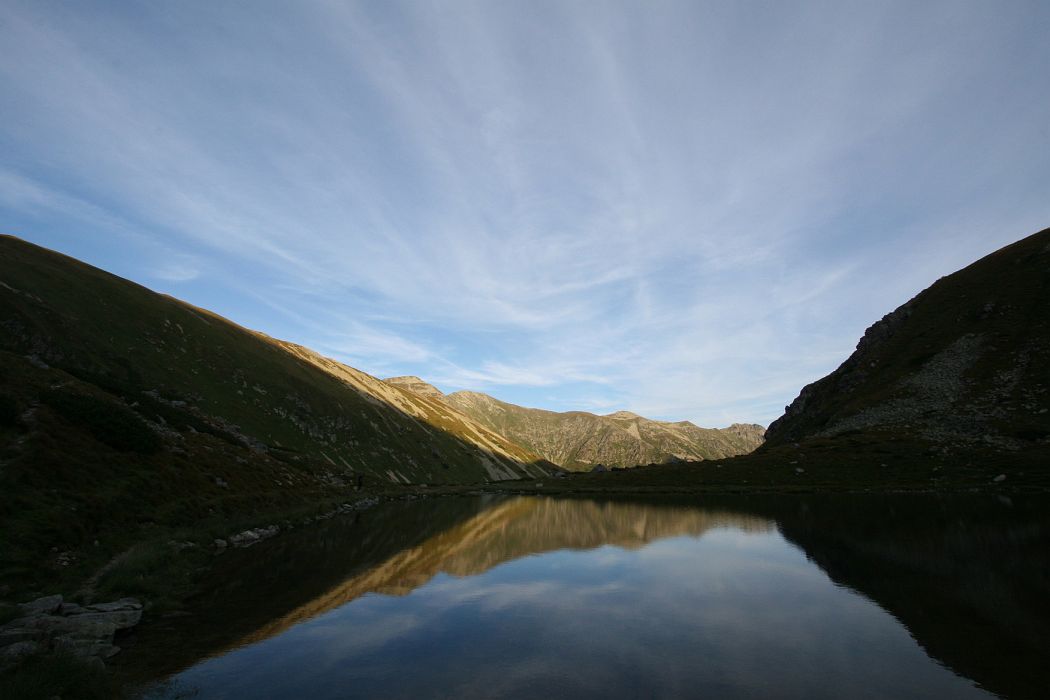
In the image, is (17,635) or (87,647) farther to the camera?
(87,647)

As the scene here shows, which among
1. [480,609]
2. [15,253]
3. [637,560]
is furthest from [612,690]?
[15,253]

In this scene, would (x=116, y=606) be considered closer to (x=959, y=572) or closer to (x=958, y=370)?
(x=959, y=572)

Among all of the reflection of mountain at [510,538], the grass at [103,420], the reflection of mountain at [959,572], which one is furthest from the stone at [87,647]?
the grass at [103,420]

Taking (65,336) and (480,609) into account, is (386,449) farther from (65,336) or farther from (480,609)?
(480,609)

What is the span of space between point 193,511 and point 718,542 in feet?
124

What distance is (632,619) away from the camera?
62.8 ft

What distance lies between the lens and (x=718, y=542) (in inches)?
1432

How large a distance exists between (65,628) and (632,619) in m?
18.9

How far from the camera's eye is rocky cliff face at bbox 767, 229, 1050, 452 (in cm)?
7769

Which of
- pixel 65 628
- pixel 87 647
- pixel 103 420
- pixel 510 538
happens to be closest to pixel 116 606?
pixel 65 628

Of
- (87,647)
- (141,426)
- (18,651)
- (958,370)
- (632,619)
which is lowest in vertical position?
(87,647)

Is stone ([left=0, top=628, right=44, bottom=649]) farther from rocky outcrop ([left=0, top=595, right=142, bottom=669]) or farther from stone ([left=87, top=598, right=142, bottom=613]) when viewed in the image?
stone ([left=87, top=598, right=142, bottom=613])

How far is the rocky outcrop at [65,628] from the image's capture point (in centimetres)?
1374

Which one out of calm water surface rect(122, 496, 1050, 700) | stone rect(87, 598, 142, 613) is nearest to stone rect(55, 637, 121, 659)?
calm water surface rect(122, 496, 1050, 700)
